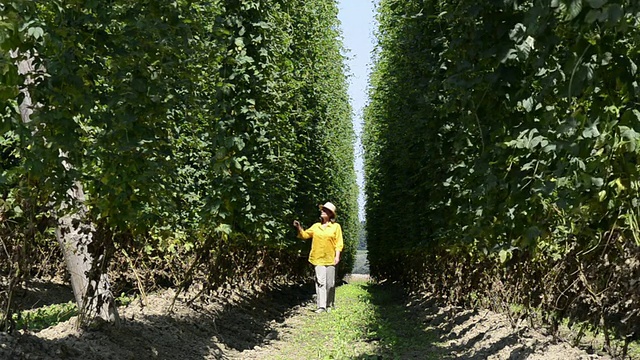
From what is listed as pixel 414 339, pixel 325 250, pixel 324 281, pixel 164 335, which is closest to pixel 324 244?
pixel 325 250

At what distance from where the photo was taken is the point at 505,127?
4.55 metres

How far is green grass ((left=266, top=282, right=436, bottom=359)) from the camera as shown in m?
7.97

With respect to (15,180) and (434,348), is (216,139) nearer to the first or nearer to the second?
(15,180)

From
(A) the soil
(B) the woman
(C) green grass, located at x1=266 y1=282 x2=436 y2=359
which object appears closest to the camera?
(A) the soil

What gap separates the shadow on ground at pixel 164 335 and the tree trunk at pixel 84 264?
0.17 m

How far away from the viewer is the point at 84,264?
6.12 m

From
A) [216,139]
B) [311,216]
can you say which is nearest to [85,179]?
[216,139]

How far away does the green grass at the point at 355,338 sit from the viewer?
797 cm

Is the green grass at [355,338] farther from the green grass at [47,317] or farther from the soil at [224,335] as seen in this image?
the green grass at [47,317]

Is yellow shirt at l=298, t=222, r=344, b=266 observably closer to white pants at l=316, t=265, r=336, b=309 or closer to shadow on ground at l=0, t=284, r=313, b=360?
white pants at l=316, t=265, r=336, b=309

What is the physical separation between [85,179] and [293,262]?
15957mm

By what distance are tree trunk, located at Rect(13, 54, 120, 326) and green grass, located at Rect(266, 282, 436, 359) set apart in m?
2.47

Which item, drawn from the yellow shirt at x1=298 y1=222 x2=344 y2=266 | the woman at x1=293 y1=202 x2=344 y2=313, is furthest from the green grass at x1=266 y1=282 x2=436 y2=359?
the yellow shirt at x1=298 y1=222 x2=344 y2=266

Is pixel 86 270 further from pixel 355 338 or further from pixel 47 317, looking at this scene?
pixel 47 317
